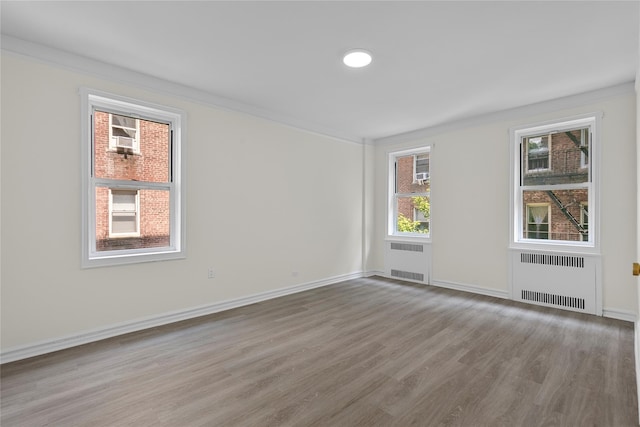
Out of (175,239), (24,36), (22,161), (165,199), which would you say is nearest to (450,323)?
(175,239)

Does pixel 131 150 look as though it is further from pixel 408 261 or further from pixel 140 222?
pixel 408 261

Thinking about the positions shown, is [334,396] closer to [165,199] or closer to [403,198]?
[165,199]

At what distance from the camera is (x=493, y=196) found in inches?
175

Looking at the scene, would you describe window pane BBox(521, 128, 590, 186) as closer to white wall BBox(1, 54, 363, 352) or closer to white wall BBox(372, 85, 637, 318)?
white wall BBox(372, 85, 637, 318)

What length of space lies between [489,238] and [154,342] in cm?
436

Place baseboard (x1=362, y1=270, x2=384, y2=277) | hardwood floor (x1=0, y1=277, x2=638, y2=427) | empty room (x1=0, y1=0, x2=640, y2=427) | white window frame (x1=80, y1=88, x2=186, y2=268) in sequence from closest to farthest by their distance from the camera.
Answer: hardwood floor (x1=0, y1=277, x2=638, y2=427), empty room (x1=0, y1=0, x2=640, y2=427), white window frame (x1=80, y1=88, x2=186, y2=268), baseboard (x1=362, y1=270, x2=384, y2=277)

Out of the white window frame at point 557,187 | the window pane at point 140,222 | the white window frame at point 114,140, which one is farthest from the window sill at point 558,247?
the white window frame at point 114,140

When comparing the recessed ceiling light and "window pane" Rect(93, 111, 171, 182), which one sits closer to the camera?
the recessed ceiling light

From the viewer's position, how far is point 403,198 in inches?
224

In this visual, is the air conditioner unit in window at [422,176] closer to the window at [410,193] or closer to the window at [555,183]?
the window at [410,193]

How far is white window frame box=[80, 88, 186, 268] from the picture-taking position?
2.87 m

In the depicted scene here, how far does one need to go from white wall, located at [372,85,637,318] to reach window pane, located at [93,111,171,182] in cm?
379

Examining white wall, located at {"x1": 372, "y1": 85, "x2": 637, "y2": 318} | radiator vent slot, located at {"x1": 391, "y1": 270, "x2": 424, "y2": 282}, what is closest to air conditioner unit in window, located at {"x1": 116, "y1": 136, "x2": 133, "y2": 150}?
white wall, located at {"x1": 372, "y1": 85, "x2": 637, "y2": 318}

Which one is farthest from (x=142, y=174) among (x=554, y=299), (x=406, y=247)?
(x=554, y=299)
